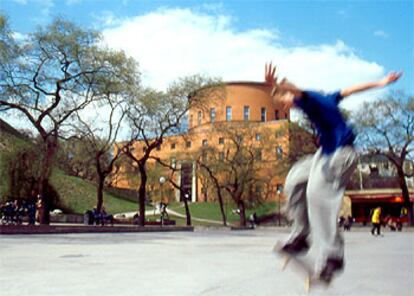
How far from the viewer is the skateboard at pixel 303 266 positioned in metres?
4.25

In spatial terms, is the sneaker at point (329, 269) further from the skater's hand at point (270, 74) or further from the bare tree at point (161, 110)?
the bare tree at point (161, 110)

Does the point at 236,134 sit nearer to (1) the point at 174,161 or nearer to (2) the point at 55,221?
(1) the point at 174,161

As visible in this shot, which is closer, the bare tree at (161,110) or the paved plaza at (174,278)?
the paved plaza at (174,278)

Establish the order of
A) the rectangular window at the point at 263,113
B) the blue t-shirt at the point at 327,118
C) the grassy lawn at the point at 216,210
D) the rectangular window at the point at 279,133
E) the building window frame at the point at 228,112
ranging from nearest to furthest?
the blue t-shirt at the point at 327,118
the rectangular window at the point at 279,133
the grassy lawn at the point at 216,210
the building window frame at the point at 228,112
the rectangular window at the point at 263,113

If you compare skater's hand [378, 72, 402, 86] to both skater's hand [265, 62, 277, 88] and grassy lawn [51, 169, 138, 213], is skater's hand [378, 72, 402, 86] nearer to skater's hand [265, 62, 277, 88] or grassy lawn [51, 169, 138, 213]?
skater's hand [265, 62, 277, 88]

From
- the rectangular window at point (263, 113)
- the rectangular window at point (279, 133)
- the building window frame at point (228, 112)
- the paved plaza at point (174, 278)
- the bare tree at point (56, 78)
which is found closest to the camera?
the paved plaza at point (174, 278)

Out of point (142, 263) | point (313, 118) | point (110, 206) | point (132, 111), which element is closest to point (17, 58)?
point (132, 111)

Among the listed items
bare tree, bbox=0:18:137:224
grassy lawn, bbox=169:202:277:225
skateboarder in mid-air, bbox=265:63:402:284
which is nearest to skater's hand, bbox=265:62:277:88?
skateboarder in mid-air, bbox=265:63:402:284

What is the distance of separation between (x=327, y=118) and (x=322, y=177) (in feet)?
1.92

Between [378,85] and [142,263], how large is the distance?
6.29 metres

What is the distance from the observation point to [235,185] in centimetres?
4722

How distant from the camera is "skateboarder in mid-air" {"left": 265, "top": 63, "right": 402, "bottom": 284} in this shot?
4243 mm

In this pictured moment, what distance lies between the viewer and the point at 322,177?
442cm

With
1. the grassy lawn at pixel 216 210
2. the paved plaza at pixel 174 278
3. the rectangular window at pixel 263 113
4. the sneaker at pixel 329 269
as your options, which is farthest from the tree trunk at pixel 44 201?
the rectangular window at pixel 263 113
